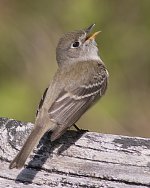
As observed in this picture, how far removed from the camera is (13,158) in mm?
3807

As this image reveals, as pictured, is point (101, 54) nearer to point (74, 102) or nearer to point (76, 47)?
point (76, 47)

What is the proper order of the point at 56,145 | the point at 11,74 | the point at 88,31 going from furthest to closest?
the point at 11,74 → the point at 88,31 → the point at 56,145

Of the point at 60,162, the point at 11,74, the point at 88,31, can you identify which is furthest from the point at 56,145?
the point at 11,74

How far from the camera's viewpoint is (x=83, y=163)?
12.3 feet

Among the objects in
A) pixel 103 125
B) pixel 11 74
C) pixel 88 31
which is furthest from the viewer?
pixel 11 74

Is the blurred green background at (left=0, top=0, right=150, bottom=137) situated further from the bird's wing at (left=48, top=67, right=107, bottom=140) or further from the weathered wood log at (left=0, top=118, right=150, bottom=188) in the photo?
the weathered wood log at (left=0, top=118, right=150, bottom=188)

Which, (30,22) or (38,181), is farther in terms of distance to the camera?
(30,22)

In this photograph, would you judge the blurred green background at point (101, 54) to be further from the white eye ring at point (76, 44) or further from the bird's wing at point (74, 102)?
the bird's wing at point (74, 102)

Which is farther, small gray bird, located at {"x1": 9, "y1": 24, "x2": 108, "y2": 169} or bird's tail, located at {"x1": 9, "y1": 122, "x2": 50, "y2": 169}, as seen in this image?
small gray bird, located at {"x1": 9, "y1": 24, "x2": 108, "y2": 169}

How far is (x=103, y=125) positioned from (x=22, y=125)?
3296 millimetres

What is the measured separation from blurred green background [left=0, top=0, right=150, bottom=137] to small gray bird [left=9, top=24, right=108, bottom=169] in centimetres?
123

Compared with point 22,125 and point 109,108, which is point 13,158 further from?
point 109,108

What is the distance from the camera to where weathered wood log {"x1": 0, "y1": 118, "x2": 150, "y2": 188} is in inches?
143

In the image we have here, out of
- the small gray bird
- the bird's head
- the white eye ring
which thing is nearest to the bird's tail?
the small gray bird
